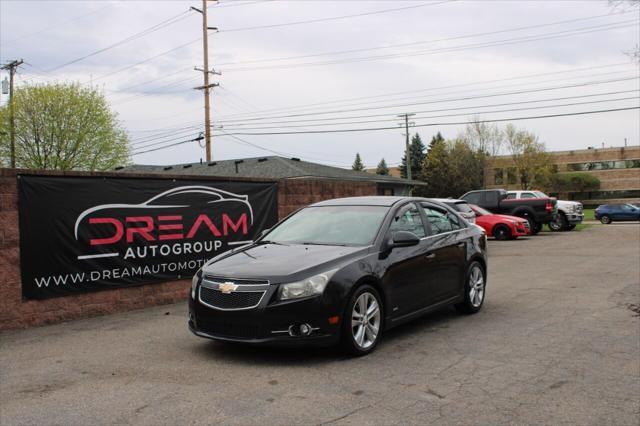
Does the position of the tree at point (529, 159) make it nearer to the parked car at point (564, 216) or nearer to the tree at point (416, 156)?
the tree at point (416, 156)

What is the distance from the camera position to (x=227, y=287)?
548 cm

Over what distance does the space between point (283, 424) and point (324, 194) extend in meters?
9.23

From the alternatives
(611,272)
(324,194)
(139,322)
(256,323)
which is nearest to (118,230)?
(139,322)

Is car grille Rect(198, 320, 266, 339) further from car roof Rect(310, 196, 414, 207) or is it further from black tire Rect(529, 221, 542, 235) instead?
black tire Rect(529, 221, 542, 235)

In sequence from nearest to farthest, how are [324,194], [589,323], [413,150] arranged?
[589,323] < [324,194] < [413,150]

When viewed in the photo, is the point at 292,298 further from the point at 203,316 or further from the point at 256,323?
the point at 203,316

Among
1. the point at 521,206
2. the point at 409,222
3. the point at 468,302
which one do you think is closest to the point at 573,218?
the point at 521,206

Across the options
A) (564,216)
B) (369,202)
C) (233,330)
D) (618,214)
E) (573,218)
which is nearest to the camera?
(233,330)

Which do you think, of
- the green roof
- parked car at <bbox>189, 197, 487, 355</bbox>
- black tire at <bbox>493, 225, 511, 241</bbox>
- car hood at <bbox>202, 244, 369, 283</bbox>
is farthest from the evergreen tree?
car hood at <bbox>202, 244, 369, 283</bbox>

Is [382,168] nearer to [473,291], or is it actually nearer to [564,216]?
[564,216]

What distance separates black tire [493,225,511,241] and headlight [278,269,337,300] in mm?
18984

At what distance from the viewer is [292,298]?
5305mm

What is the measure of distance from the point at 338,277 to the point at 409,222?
1.76 meters

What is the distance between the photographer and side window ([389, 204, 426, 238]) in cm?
665
